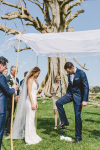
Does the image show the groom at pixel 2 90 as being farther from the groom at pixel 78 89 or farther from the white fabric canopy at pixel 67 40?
the groom at pixel 78 89

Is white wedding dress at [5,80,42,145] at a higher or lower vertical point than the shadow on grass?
higher

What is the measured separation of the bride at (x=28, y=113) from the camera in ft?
20.8

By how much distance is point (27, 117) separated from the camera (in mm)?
6438

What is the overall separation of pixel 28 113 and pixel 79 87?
5.70 feet

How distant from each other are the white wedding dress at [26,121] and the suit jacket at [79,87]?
1222 mm

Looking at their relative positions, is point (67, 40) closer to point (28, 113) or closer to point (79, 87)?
point (79, 87)

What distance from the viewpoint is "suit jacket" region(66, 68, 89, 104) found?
6066 millimetres

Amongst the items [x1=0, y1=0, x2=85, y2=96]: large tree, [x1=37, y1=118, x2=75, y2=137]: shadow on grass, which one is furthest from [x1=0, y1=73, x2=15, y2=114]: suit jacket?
[x1=0, y1=0, x2=85, y2=96]: large tree

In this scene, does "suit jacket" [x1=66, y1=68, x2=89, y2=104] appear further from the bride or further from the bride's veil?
the bride's veil

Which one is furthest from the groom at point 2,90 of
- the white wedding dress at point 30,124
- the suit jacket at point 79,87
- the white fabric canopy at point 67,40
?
the suit jacket at point 79,87

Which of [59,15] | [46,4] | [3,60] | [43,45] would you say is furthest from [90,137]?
[46,4]

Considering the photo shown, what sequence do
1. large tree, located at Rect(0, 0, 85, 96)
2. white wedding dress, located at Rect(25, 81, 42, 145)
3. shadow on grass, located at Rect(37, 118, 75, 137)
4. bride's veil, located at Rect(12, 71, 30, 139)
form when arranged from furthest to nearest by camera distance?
large tree, located at Rect(0, 0, 85, 96) < shadow on grass, located at Rect(37, 118, 75, 137) < bride's veil, located at Rect(12, 71, 30, 139) < white wedding dress, located at Rect(25, 81, 42, 145)

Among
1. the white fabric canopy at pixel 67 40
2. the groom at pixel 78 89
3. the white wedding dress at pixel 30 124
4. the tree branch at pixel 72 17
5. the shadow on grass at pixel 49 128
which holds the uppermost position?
the tree branch at pixel 72 17

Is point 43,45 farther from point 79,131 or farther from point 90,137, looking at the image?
point 90,137
